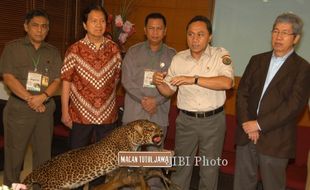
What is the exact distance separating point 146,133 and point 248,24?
2914 millimetres

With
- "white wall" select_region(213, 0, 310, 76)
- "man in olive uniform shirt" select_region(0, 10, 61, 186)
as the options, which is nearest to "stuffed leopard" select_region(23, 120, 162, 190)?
"man in olive uniform shirt" select_region(0, 10, 61, 186)

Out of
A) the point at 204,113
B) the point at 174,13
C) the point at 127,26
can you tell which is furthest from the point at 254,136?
the point at 174,13

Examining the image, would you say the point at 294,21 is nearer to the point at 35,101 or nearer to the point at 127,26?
the point at 35,101

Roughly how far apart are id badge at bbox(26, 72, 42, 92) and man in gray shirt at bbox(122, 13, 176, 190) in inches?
26.2

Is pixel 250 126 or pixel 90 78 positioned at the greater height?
pixel 90 78

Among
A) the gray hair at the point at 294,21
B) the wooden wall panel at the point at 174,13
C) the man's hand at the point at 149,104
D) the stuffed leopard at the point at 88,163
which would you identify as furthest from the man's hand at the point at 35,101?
the wooden wall panel at the point at 174,13

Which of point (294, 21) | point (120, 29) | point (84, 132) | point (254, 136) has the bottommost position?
point (84, 132)

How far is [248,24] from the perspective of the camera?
4461mm

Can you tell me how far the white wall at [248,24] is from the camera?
4.21m

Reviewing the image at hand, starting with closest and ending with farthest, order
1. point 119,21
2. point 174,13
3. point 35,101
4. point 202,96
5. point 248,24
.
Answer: point 202,96, point 35,101, point 248,24, point 119,21, point 174,13

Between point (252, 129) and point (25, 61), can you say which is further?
point (25, 61)

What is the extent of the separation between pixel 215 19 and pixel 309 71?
7.72 feet

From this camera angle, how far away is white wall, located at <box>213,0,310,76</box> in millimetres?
4207

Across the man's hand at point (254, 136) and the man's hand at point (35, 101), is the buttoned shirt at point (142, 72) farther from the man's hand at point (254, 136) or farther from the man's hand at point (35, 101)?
the man's hand at point (254, 136)
